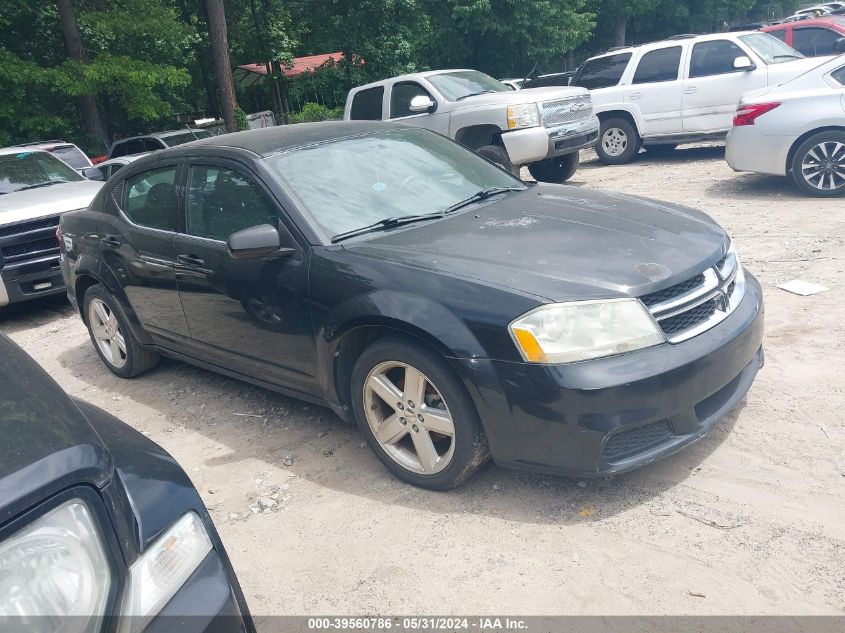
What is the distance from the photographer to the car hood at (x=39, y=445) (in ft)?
5.14

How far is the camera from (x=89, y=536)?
1.67 metres

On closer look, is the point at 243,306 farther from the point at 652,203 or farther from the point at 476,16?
the point at 476,16

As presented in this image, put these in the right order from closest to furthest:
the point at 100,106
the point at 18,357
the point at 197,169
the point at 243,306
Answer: the point at 18,357
the point at 243,306
the point at 197,169
the point at 100,106

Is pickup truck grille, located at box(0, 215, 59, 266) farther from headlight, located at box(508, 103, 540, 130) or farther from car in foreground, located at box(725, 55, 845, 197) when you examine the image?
car in foreground, located at box(725, 55, 845, 197)

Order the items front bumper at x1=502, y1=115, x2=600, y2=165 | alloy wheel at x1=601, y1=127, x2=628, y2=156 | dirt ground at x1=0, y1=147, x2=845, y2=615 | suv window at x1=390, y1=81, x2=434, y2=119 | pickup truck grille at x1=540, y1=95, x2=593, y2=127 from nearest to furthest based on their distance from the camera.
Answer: dirt ground at x1=0, y1=147, x2=845, y2=615 < front bumper at x1=502, y1=115, x2=600, y2=165 < pickup truck grille at x1=540, y1=95, x2=593, y2=127 < suv window at x1=390, y1=81, x2=434, y2=119 < alloy wheel at x1=601, y1=127, x2=628, y2=156

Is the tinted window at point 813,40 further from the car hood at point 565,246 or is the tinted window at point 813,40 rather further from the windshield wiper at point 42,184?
the windshield wiper at point 42,184

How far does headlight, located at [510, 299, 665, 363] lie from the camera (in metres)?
3.01

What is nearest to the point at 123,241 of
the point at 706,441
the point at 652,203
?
the point at 652,203

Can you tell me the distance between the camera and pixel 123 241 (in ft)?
16.5

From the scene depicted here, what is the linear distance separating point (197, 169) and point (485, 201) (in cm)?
175

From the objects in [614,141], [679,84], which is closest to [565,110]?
[679,84]

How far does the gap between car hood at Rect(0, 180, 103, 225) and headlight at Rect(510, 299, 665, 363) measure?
6.53m

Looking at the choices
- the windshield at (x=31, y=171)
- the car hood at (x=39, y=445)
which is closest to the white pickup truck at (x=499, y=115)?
the windshield at (x=31, y=171)

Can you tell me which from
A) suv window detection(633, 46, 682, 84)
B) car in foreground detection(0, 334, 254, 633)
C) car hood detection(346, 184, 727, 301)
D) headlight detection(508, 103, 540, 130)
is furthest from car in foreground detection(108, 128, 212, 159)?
car in foreground detection(0, 334, 254, 633)
